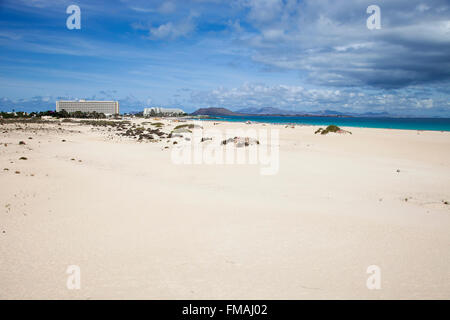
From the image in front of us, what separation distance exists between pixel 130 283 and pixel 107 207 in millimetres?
3828

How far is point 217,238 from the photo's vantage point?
5781 mm

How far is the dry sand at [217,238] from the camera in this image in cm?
416

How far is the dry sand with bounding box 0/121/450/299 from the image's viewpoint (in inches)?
164

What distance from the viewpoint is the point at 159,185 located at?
416 inches

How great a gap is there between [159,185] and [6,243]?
553cm
